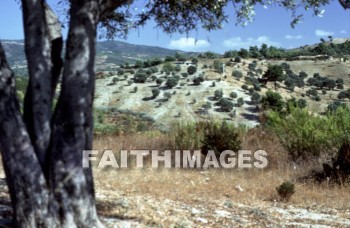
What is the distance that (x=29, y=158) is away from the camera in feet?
14.1

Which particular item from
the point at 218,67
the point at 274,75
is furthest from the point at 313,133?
the point at 218,67

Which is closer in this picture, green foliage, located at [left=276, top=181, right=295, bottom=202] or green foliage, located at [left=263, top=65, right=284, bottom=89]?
green foliage, located at [left=276, top=181, right=295, bottom=202]

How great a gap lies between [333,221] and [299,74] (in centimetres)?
8212

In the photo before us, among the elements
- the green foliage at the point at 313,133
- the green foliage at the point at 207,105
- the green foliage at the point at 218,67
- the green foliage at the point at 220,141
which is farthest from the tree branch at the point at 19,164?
the green foliage at the point at 218,67

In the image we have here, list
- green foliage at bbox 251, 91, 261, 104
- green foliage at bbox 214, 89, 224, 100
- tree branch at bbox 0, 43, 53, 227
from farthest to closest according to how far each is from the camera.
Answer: green foliage at bbox 214, 89, 224, 100 < green foliage at bbox 251, 91, 261, 104 < tree branch at bbox 0, 43, 53, 227

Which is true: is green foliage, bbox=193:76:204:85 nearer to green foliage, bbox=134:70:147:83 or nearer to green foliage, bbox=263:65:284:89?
green foliage, bbox=134:70:147:83

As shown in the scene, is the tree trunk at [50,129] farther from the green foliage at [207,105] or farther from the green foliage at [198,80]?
the green foliage at [198,80]

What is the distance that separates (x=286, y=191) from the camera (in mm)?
8703

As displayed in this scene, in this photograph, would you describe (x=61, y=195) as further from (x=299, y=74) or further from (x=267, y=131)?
(x=299, y=74)

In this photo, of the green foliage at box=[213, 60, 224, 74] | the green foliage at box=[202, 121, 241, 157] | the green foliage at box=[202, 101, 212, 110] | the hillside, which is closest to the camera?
the green foliage at box=[202, 121, 241, 157]

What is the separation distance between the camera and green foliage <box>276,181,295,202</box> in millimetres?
8688

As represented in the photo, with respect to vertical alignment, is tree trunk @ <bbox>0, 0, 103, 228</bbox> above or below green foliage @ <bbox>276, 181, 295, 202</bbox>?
above

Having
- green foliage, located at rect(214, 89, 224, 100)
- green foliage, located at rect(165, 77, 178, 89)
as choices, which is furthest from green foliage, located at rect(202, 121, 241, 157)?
green foliage, located at rect(165, 77, 178, 89)

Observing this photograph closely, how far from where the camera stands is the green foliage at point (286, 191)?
8688 millimetres
